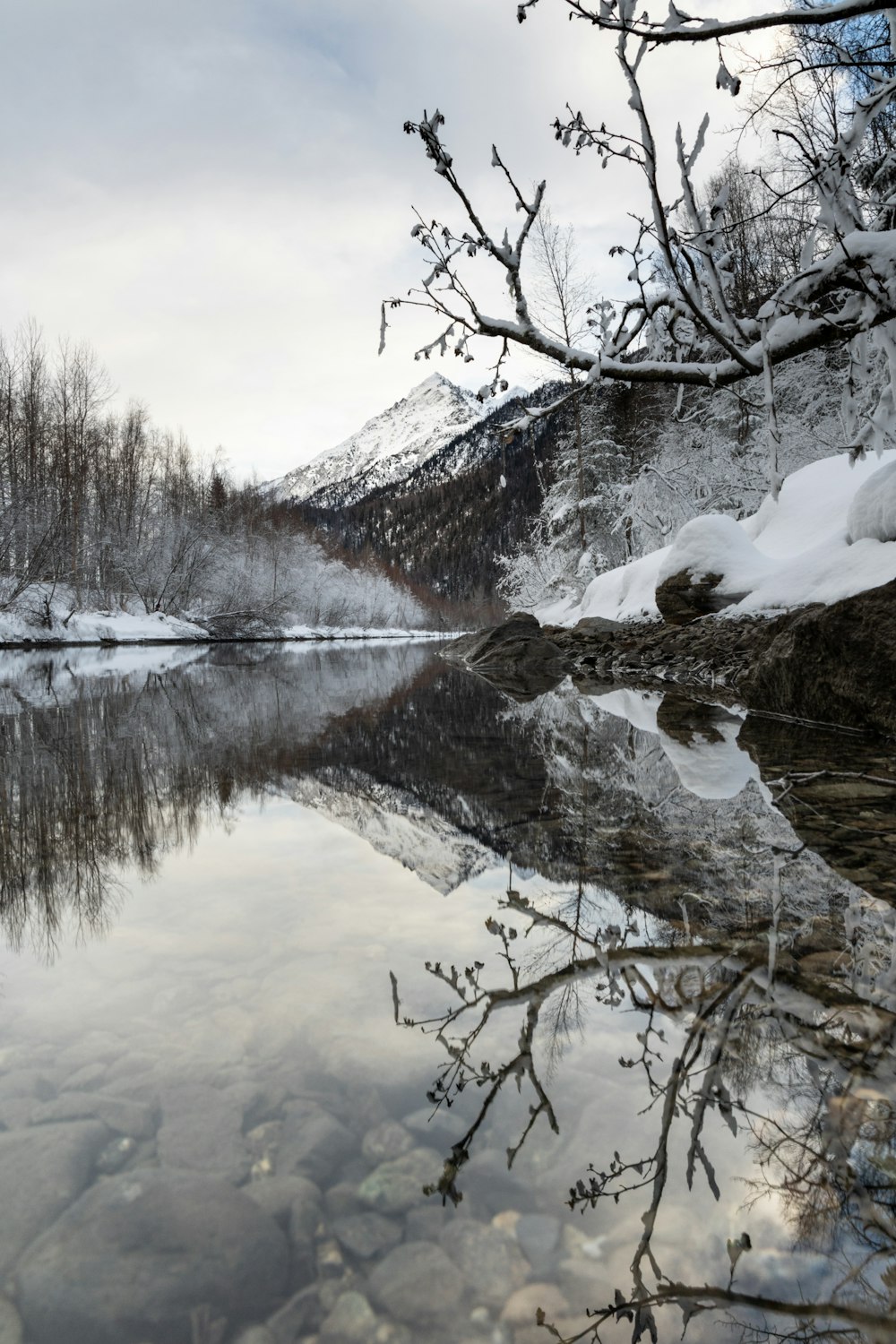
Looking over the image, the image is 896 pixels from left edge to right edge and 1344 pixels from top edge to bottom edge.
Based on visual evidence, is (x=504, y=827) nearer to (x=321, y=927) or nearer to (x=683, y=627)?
(x=321, y=927)

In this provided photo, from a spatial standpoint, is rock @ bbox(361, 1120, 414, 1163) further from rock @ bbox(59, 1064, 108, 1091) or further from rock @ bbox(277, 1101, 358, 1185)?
rock @ bbox(59, 1064, 108, 1091)

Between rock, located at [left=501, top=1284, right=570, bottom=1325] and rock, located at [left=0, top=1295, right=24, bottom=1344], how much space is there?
0.56 metres

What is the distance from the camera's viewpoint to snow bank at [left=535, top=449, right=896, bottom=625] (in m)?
5.95

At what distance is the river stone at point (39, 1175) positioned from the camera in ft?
3.21

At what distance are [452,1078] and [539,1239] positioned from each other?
0.39 m

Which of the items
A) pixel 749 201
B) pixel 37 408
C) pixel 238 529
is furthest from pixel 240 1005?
pixel 238 529

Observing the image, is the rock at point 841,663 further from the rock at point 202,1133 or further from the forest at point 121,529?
the forest at point 121,529

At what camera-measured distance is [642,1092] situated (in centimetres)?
126

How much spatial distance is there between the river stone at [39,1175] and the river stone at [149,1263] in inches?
1.0

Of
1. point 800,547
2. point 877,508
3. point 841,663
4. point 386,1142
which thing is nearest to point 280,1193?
point 386,1142

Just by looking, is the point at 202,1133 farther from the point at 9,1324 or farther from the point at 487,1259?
the point at 487,1259

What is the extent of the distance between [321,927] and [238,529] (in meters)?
46.3

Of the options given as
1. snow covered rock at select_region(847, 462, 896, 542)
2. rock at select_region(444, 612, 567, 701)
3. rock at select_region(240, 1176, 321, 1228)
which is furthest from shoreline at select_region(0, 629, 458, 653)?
rock at select_region(240, 1176, 321, 1228)

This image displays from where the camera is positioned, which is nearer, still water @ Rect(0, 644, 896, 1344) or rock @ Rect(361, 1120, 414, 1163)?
still water @ Rect(0, 644, 896, 1344)
